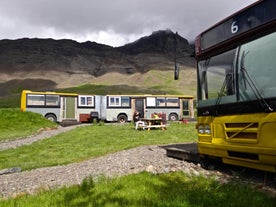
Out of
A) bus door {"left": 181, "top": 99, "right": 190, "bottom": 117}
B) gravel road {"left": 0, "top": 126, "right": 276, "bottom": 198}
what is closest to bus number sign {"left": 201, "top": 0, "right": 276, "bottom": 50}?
gravel road {"left": 0, "top": 126, "right": 276, "bottom": 198}

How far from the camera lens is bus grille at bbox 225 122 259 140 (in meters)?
6.02

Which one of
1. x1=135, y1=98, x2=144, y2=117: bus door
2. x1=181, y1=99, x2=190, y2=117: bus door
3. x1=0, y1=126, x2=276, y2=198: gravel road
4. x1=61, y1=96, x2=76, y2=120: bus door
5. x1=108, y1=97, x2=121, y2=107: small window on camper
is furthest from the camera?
x1=181, y1=99, x2=190, y2=117: bus door

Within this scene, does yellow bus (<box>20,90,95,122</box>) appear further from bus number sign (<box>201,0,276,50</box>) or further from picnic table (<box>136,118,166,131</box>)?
bus number sign (<box>201,0,276,50</box>)

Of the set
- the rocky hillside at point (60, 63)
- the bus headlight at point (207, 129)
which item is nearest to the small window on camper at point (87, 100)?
the bus headlight at point (207, 129)

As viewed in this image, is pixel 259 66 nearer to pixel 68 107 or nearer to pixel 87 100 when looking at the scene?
pixel 68 107

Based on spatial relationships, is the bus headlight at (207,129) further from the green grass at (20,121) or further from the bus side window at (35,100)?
the bus side window at (35,100)

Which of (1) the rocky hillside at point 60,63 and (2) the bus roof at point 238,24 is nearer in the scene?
(2) the bus roof at point 238,24

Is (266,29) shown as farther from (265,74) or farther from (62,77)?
(62,77)

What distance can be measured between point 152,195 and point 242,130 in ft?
6.98

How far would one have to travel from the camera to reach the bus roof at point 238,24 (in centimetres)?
616

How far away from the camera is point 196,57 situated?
8.05 m

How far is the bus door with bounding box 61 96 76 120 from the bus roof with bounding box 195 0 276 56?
1101 inches

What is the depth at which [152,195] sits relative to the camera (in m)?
A: 5.38

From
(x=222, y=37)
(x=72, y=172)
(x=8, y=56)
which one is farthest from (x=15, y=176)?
(x=8, y=56)
